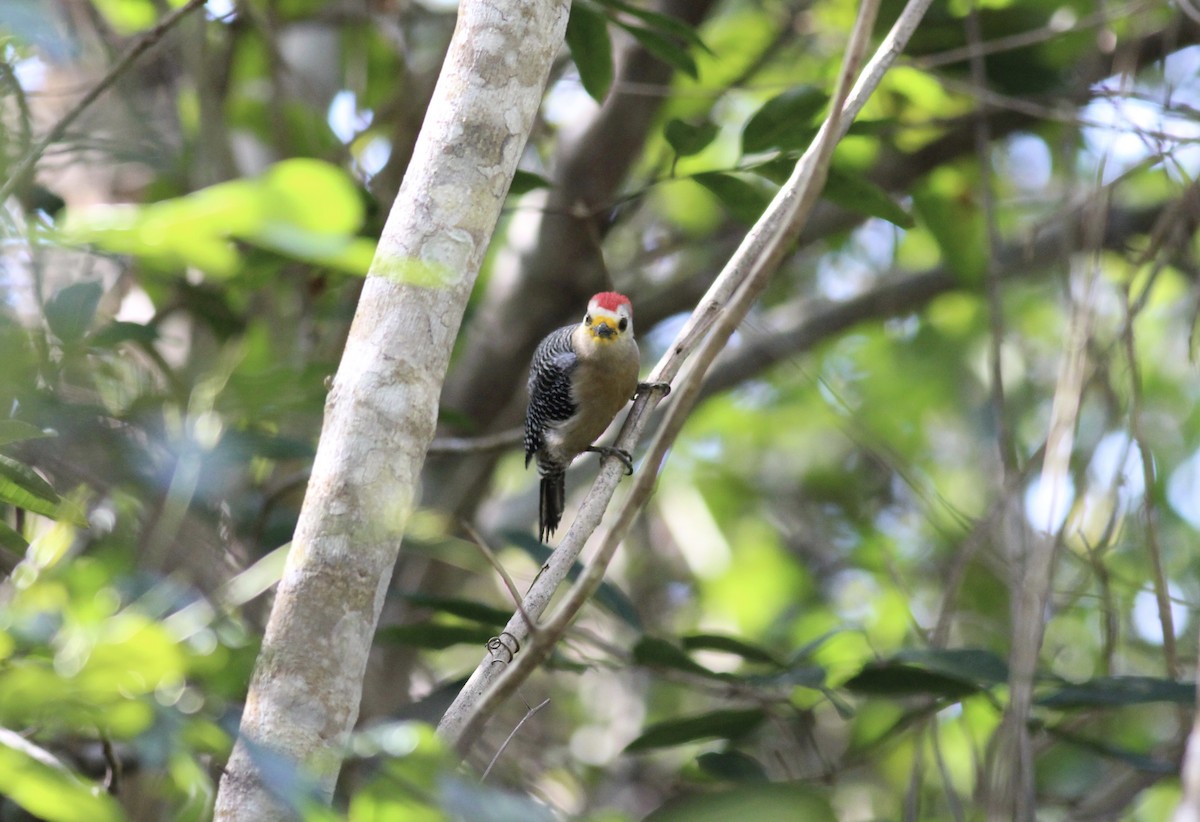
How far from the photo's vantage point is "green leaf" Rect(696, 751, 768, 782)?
3234 millimetres

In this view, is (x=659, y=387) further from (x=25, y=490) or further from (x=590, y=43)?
(x=25, y=490)

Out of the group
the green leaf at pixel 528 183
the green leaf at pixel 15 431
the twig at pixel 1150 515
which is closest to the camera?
the green leaf at pixel 15 431

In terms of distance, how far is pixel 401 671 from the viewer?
4434mm

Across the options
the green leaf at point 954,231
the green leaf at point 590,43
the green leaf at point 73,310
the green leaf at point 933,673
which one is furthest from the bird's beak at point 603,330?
the green leaf at point 73,310

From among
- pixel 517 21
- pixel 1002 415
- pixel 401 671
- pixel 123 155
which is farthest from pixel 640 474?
pixel 401 671

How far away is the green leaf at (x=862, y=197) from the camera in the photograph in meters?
3.08

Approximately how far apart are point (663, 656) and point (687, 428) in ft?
10.6

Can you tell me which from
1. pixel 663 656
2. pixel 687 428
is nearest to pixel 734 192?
pixel 663 656

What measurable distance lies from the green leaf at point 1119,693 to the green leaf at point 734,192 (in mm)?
1533

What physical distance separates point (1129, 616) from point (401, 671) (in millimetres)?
3127

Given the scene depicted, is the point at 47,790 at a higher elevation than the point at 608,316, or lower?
lower

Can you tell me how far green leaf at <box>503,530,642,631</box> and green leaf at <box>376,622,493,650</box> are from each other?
12.5 inches

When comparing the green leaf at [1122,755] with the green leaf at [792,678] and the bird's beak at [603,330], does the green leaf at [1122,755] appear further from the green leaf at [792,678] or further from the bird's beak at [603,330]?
the bird's beak at [603,330]

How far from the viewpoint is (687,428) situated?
6.15m
